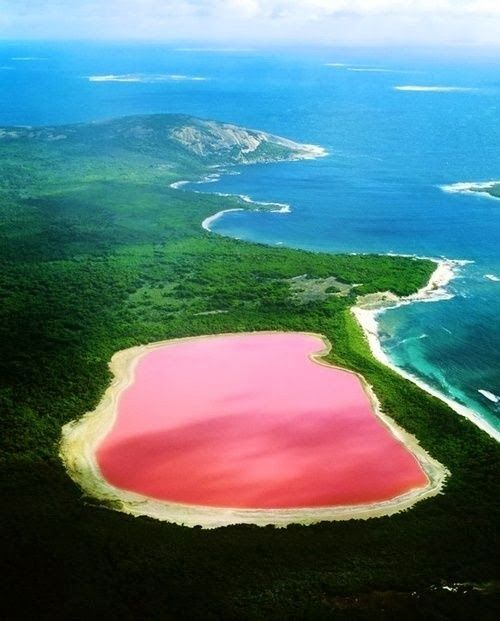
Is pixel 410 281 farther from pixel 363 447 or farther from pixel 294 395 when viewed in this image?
pixel 363 447

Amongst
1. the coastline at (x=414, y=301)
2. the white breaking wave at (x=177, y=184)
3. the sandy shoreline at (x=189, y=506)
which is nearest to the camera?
the sandy shoreline at (x=189, y=506)

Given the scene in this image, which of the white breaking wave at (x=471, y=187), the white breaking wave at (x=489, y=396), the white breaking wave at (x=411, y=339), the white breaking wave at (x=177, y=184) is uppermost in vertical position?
the white breaking wave at (x=471, y=187)

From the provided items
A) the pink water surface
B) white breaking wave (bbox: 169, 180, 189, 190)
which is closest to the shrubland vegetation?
the pink water surface

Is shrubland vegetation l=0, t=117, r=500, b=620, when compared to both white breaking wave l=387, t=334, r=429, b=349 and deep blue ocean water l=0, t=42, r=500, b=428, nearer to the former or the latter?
white breaking wave l=387, t=334, r=429, b=349

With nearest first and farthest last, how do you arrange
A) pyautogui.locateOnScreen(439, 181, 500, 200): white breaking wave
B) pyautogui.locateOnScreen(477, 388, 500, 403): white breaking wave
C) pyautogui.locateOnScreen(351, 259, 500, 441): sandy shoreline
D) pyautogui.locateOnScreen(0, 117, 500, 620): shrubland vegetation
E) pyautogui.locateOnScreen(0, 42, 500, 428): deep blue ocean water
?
pyautogui.locateOnScreen(0, 117, 500, 620): shrubland vegetation → pyautogui.locateOnScreen(351, 259, 500, 441): sandy shoreline → pyautogui.locateOnScreen(477, 388, 500, 403): white breaking wave → pyautogui.locateOnScreen(0, 42, 500, 428): deep blue ocean water → pyautogui.locateOnScreen(439, 181, 500, 200): white breaking wave

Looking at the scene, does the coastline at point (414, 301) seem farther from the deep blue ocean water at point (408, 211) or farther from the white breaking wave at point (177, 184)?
the white breaking wave at point (177, 184)

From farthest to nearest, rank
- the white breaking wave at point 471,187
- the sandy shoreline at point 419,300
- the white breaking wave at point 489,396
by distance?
the white breaking wave at point 471,187 < the white breaking wave at point 489,396 < the sandy shoreline at point 419,300

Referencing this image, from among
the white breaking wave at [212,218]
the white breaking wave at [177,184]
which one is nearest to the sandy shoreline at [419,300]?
the white breaking wave at [212,218]

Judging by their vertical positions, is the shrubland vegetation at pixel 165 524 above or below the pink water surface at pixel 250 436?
above

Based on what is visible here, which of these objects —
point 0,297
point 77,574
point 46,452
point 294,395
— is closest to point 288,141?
point 0,297
